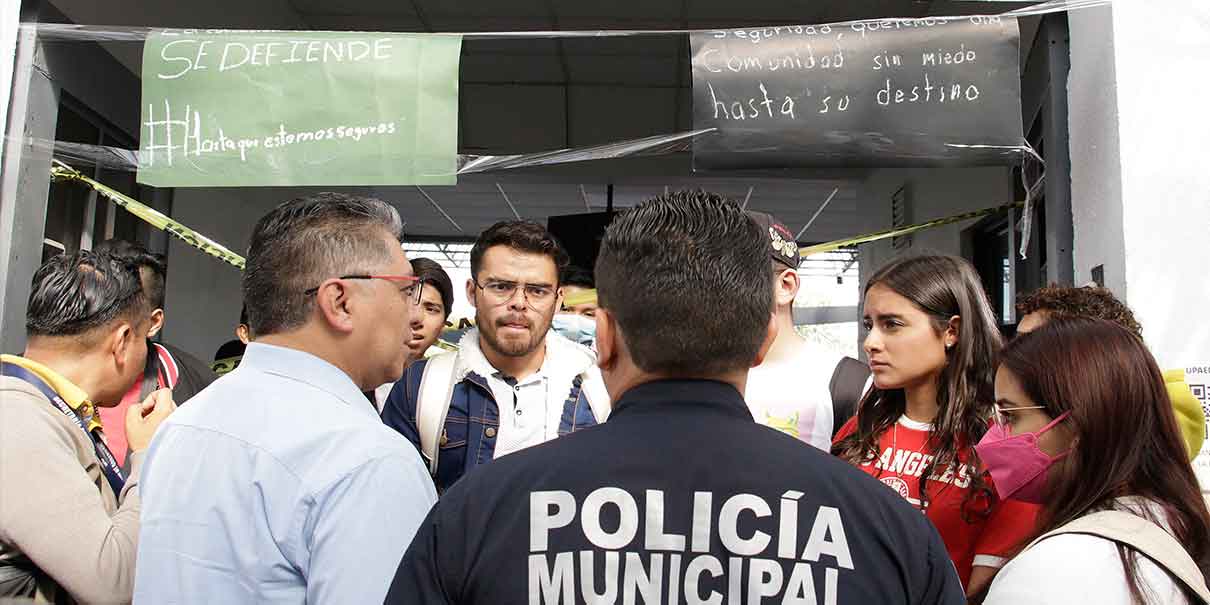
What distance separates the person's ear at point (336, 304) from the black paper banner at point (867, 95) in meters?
1.81

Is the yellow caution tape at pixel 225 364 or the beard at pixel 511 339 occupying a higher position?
the beard at pixel 511 339

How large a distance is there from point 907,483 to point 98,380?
6.73ft

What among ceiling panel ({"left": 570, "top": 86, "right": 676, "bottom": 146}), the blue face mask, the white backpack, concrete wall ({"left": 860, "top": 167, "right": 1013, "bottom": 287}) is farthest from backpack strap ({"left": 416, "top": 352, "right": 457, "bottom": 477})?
ceiling panel ({"left": 570, "top": 86, "right": 676, "bottom": 146})

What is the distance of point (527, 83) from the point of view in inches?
270

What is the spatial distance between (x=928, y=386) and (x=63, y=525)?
2049mm

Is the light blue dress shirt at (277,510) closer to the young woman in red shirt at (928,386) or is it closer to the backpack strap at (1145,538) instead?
the backpack strap at (1145,538)

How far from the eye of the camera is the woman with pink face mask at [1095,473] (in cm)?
145

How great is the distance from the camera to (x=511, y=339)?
2863mm

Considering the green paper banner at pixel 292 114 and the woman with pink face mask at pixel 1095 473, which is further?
the green paper banner at pixel 292 114

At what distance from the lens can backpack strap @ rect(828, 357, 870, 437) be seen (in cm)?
273

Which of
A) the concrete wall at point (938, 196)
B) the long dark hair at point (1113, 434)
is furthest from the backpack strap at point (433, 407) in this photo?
the concrete wall at point (938, 196)

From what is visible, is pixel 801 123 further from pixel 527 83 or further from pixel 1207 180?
pixel 527 83

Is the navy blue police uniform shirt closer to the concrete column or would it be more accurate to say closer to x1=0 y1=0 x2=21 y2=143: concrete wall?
the concrete column

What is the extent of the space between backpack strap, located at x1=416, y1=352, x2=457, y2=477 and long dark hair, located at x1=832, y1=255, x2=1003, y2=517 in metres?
1.14
